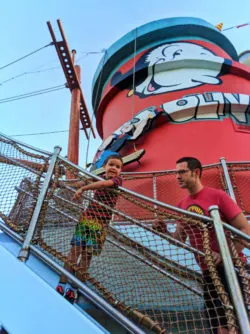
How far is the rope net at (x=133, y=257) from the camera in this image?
72.6 inches

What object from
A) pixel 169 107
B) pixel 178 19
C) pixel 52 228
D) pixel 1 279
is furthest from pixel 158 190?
pixel 178 19

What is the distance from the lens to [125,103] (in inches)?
287

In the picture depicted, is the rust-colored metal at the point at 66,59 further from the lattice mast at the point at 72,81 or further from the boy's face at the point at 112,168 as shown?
the boy's face at the point at 112,168

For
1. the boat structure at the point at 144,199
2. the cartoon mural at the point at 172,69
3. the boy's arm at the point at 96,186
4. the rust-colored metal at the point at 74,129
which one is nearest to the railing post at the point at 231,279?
the boat structure at the point at 144,199

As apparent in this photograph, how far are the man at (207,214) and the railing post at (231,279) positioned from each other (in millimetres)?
171

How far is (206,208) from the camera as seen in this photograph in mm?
2209

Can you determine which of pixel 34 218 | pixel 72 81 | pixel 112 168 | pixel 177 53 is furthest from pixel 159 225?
Result: pixel 72 81

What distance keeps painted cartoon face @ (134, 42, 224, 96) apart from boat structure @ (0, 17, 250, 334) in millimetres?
28

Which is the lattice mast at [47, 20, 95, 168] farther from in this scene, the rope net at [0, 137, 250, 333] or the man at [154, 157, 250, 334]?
the man at [154, 157, 250, 334]

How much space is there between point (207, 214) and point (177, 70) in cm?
557

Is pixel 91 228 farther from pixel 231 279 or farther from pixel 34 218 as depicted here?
pixel 231 279

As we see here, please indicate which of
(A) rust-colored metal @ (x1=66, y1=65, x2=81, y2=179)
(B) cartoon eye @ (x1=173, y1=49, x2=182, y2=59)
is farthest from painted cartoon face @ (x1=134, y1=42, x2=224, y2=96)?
(A) rust-colored metal @ (x1=66, y1=65, x2=81, y2=179)

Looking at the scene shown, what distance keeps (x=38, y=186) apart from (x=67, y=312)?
129 centimetres

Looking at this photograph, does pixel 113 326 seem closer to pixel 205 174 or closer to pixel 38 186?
pixel 38 186
